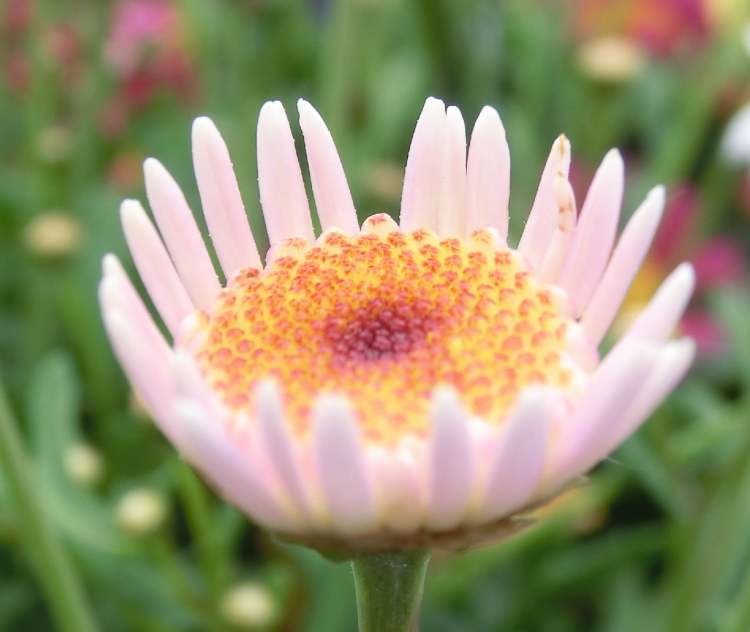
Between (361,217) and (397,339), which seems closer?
(397,339)

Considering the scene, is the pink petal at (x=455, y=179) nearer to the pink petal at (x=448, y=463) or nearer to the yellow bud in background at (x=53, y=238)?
the pink petal at (x=448, y=463)

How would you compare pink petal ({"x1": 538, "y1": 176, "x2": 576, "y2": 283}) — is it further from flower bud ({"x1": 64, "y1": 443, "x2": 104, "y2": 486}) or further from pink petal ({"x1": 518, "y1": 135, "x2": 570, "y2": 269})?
flower bud ({"x1": 64, "y1": 443, "x2": 104, "y2": 486})

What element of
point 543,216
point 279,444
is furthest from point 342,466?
point 543,216

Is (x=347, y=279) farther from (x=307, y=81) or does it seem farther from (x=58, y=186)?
(x=307, y=81)

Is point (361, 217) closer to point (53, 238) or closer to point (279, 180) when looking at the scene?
point (53, 238)

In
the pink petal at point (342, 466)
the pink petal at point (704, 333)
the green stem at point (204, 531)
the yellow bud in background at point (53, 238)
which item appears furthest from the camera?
the pink petal at point (704, 333)

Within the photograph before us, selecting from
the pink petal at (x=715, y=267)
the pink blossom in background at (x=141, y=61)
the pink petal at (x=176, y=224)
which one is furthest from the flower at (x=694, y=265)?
the pink petal at (x=176, y=224)
